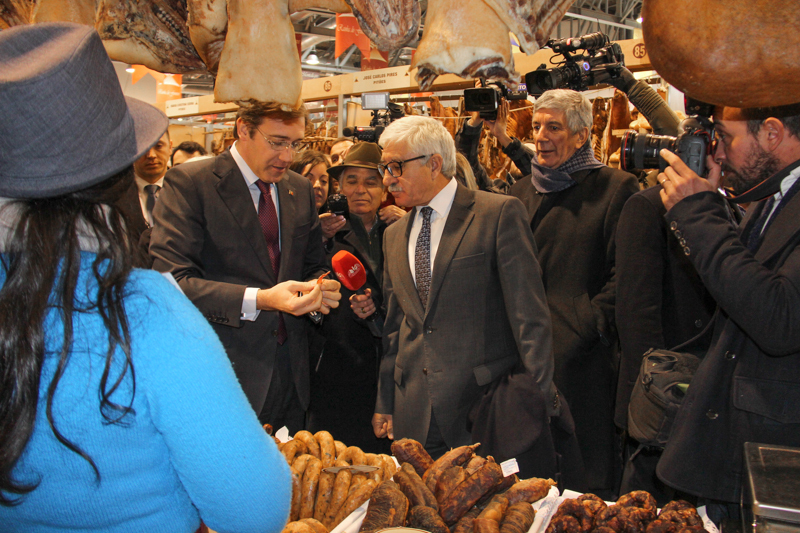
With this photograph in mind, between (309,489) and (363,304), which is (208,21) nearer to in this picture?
(309,489)

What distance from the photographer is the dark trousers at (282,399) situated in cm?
244

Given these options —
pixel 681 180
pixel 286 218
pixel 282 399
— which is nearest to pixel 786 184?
pixel 681 180

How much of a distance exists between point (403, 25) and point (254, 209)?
1.41m

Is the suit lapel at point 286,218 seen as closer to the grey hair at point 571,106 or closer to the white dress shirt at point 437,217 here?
the white dress shirt at point 437,217

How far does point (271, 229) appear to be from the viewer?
2.49 metres

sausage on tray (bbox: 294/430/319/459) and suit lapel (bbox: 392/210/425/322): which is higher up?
suit lapel (bbox: 392/210/425/322)

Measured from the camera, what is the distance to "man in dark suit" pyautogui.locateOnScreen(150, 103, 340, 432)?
2.19m

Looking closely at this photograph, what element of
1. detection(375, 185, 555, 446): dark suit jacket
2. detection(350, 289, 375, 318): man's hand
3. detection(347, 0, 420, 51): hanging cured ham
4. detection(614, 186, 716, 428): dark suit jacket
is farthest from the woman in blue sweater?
detection(614, 186, 716, 428): dark suit jacket

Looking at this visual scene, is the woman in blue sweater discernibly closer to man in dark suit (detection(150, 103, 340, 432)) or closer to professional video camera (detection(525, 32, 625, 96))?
man in dark suit (detection(150, 103, 340, 432))

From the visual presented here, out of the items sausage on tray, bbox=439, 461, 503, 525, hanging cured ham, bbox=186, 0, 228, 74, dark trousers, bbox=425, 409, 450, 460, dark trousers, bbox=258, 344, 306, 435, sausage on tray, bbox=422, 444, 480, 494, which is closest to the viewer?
hanging cured ham, bbox=186, 0, 228, 74

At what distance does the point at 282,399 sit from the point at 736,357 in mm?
1697

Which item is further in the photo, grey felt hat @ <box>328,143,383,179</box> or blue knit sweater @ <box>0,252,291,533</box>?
grey felt hat @ <box>328,143,383,179</box>

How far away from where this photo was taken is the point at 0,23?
1.91 metres

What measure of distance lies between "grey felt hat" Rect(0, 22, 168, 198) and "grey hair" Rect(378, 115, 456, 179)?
5.47ft
